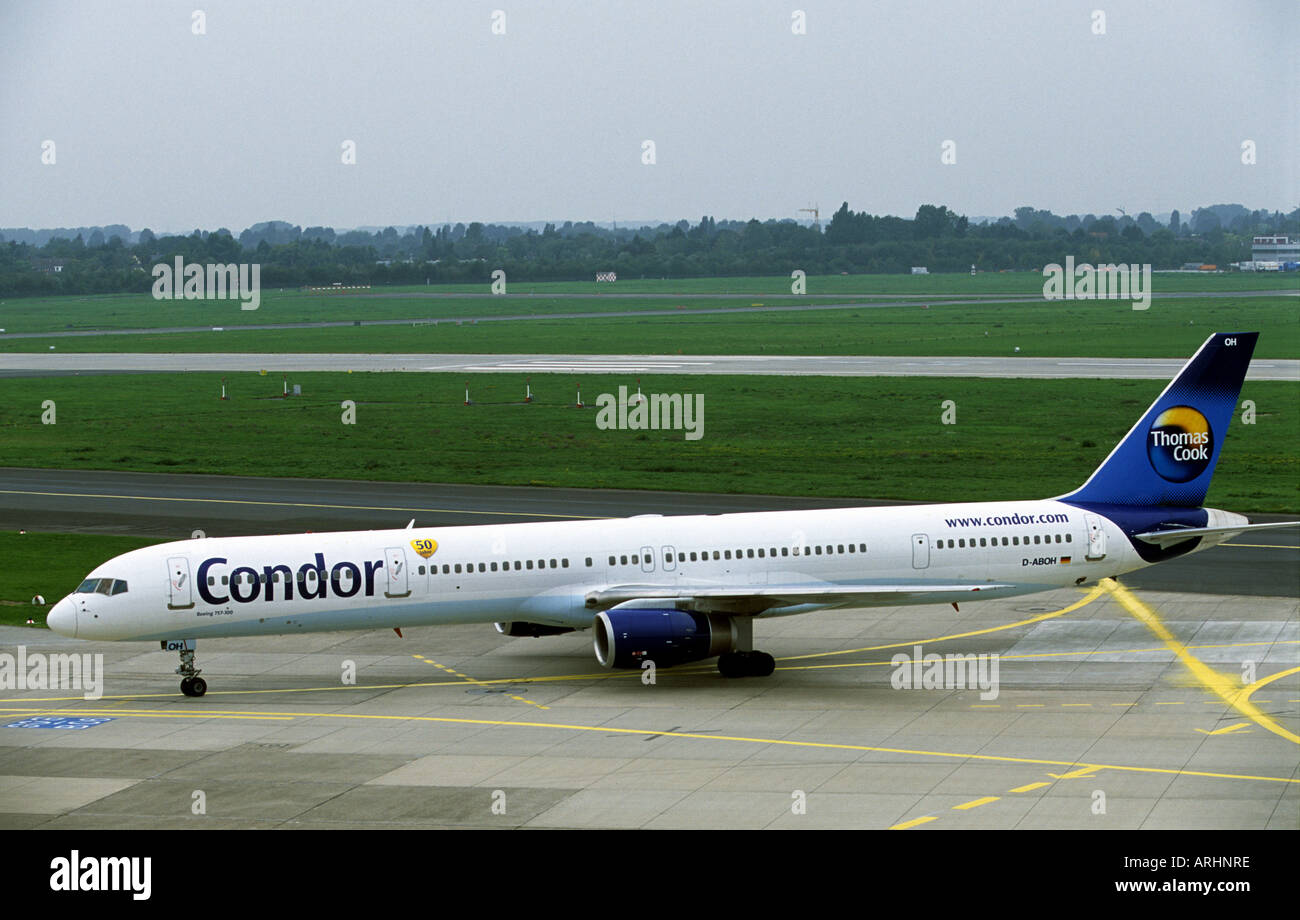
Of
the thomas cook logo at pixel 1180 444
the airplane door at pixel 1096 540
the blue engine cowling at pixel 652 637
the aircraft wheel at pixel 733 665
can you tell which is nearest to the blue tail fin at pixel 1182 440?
the thomas cook logo at pixel 1180 444

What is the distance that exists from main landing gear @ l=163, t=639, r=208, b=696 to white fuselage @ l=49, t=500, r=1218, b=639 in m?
0.61

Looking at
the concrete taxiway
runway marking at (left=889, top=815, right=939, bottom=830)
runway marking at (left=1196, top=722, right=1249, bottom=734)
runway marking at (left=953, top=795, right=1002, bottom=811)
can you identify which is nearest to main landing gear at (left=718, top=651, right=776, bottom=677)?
the concrete taxiway

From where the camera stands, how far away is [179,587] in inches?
1586

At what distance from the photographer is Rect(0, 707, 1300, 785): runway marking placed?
3212 cm

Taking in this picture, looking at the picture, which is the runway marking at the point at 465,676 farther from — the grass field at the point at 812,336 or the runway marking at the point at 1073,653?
the grass field at the point at 812,336

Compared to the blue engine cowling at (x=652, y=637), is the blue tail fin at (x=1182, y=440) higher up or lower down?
higher up

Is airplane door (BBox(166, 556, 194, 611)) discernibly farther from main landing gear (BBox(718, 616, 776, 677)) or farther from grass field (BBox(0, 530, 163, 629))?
main landing gear (BBox(718, 616, 776, 677))

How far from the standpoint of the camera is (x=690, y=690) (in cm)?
4106

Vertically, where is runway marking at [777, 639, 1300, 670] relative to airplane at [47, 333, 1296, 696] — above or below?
below

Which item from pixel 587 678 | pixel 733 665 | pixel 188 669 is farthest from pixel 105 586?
pixel 733 665

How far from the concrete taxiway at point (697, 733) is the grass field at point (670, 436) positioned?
82.5 feet

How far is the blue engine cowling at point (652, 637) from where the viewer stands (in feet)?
133

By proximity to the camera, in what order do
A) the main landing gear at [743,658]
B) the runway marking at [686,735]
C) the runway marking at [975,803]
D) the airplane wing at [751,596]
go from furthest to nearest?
the main landing gear at [743,658] → the airplane wing at [751,596] → the runway marking at [686,735] → the runway marking at [975,803]
